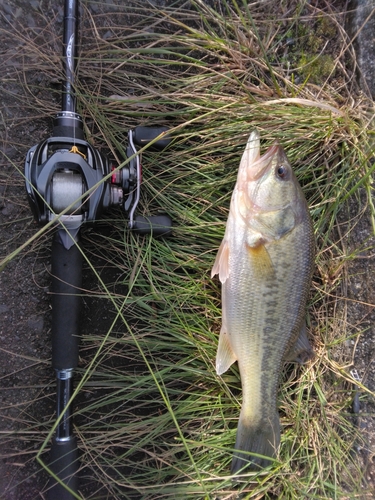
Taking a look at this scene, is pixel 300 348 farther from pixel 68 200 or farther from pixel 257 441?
pixel 68 200

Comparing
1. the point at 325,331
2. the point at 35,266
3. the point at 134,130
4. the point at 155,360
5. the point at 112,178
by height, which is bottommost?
the point at 155,360

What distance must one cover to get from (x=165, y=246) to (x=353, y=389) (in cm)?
150

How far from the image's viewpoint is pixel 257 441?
7.04ft

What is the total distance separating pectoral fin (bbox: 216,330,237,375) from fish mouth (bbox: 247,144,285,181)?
90 cm

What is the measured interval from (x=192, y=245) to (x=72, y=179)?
83 cm

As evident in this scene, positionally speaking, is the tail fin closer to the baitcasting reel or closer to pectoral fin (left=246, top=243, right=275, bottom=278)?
pectoral fin (left=246, top=243, right=275, bottom=278)

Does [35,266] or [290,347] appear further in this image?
[35,266]

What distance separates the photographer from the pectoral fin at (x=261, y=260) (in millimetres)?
2000

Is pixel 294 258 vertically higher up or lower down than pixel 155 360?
higher up

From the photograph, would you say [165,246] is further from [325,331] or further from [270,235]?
[325,331]

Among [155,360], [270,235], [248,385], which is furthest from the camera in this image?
[155,360]

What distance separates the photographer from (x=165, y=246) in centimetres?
237

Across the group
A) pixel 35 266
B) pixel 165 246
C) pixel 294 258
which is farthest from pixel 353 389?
pixel 35 266

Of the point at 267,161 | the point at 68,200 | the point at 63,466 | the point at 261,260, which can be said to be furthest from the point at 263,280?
the point at 63,466
